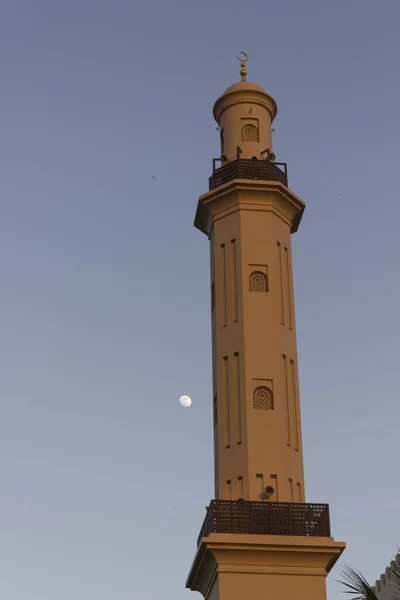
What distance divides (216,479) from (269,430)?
6.81 ft

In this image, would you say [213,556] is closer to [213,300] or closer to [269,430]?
[269,430]

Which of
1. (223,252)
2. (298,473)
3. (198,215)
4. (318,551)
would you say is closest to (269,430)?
(298,473)

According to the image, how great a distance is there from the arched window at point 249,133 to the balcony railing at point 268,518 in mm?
11876

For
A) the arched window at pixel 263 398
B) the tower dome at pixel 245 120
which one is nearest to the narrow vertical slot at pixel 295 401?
the arched window at pixel 263 398

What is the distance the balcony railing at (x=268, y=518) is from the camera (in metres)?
25.8

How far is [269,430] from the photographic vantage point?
2775 centimetres

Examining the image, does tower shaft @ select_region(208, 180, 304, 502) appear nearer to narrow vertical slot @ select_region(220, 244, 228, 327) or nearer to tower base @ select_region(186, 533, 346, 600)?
narrow vertical slot @ select_region(220, 244, 228, 327)

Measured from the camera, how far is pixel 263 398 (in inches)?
1114

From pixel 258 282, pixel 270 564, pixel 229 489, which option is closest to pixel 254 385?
pixel 229 489

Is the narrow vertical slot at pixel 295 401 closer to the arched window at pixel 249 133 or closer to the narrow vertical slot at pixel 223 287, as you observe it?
the narrow vertical slot at pixel 223 287

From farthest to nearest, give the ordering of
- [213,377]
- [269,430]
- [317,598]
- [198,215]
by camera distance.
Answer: [198,215]
[213,377]
[269,430]
[317,598]

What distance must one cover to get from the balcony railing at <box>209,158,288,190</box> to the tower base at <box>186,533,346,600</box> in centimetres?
1098

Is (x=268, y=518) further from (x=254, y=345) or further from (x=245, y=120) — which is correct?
(x=245, y=120)

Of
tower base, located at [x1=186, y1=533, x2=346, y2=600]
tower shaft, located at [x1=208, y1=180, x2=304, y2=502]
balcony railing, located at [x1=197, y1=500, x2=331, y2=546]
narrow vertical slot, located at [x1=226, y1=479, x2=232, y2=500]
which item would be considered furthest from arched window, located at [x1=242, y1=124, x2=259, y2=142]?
tower base, located at [x1=186, y1=533, x2=346, y2=600]
